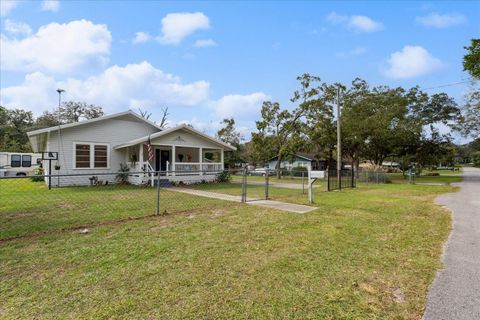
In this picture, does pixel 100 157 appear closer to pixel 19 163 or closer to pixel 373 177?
pixel 19 163

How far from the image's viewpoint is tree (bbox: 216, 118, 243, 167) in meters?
35.6

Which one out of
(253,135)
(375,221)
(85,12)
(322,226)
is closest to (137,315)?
(322,226)

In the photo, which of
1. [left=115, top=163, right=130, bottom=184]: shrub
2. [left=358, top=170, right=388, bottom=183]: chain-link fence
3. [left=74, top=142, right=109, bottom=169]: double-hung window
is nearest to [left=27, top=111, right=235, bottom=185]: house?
[left=74, top=142, right=109, bottom=169]: double-hung window

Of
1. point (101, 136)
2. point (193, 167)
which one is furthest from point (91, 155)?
point (193, 167)

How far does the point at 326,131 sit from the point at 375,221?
69.8 ft

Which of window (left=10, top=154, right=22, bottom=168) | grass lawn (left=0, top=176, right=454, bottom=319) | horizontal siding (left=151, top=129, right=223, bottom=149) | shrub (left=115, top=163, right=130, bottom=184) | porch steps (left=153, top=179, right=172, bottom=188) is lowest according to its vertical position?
grass lawn (left=0, top=176, right=454, bottom=319)

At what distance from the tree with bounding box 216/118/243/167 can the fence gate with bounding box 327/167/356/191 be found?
17.1m

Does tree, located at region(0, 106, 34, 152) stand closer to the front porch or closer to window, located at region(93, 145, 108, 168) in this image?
window, located at region(93, 145, 108, 168)

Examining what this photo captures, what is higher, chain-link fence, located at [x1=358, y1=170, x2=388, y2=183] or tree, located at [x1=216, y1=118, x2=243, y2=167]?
tree, located at [x1=216, y1=118, x2=243, y2=167]

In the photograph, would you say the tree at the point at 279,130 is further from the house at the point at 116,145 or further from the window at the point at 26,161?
the window at the point at 26,161

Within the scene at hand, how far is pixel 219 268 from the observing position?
3.66 m

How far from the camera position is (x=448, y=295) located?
9.86 feet

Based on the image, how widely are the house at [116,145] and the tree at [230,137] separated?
14.7 meters

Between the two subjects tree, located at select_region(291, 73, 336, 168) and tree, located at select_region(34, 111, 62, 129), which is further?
tree, located at select_region(34, 111, 62, 129)
